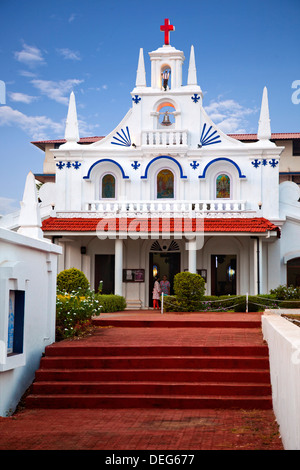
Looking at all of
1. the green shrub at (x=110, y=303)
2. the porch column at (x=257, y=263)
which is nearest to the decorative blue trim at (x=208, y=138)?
the porch column at (x=257, y=263)

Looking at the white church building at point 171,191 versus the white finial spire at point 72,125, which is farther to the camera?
the white finial spire at point 72,125

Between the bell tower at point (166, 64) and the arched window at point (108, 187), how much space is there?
472 centimetres

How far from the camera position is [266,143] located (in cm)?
2767

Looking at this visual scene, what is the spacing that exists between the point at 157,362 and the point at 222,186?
57.8 ft

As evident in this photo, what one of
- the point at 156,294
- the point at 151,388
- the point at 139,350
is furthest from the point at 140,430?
the point at 156,294

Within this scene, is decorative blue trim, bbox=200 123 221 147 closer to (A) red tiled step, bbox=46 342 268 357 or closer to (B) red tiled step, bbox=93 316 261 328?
(B) red tiled step, bbox=93 316 261 328

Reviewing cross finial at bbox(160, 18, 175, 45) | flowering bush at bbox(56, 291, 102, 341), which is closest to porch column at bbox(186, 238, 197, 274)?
cross finial at bbox(160, 18, 175, 45)

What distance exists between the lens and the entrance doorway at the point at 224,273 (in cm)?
2755

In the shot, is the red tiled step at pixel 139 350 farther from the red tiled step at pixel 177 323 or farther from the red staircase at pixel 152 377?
the red tiled step at pixel 177 323

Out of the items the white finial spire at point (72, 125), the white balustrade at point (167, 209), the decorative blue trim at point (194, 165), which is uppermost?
the white finial spire at point (72, 125)

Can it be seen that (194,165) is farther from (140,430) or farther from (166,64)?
(140,430)

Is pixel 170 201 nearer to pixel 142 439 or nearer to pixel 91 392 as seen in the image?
pixel 91 392

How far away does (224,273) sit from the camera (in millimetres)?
27734
